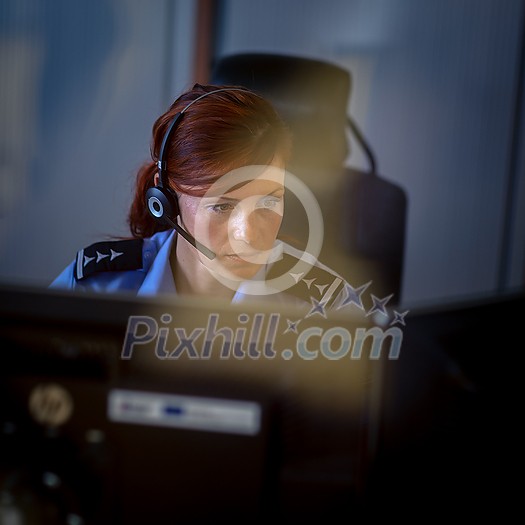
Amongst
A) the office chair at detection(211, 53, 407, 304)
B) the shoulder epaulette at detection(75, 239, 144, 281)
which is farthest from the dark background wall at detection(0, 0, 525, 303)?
the shoulder epaulette at detection(75, 239, 144, 281)

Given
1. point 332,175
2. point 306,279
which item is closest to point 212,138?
point 306,279

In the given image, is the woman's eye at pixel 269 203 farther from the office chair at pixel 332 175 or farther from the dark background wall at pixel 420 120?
the dark background wall at pixel 420 120

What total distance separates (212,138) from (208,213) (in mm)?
74

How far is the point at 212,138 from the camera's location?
0.54 m

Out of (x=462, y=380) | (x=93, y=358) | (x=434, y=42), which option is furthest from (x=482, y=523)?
(x=434, y=42)

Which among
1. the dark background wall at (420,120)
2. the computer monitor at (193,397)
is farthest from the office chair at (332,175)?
the dark background wall at (420,120)

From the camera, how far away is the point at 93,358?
45 centimetres

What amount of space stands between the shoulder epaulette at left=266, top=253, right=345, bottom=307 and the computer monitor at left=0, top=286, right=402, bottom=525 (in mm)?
128

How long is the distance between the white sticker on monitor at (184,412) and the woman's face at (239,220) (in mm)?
174

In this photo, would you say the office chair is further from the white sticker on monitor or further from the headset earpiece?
the white sticker on monitor

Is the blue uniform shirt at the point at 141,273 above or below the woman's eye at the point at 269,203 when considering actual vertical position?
below

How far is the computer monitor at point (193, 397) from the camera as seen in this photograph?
0.44m

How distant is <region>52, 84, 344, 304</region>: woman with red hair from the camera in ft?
1.78

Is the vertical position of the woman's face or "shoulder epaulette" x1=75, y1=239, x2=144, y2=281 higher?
the woman's face
